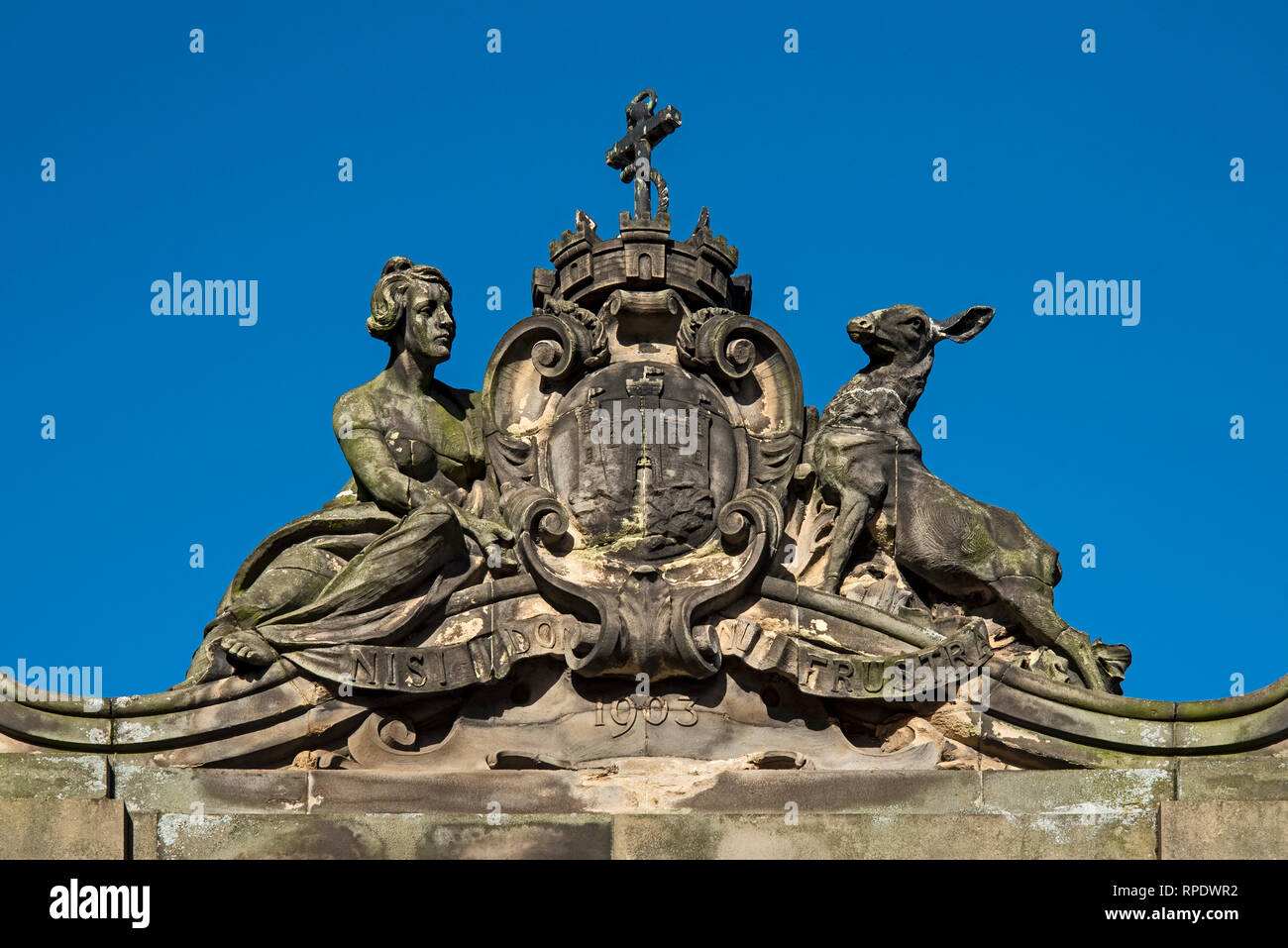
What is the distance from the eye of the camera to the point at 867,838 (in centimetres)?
2320

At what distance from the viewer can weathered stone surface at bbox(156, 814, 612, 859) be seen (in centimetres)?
2316

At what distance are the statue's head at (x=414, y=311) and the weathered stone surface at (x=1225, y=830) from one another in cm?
633

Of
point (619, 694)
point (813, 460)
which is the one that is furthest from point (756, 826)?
point (813, 460)

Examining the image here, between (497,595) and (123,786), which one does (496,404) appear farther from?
(123,786)

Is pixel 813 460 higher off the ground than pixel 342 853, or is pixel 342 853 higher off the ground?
pixel 813 460

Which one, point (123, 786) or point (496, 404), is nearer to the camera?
point (123, 786)

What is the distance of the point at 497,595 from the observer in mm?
24359

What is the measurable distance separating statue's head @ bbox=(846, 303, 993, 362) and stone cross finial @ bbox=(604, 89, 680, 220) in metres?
1.88

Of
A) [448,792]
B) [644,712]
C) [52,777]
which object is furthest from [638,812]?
[52,777]

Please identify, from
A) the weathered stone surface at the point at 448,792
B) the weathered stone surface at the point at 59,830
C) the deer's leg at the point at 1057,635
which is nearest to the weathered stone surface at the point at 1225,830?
the deer's leg at the point at 1057,635

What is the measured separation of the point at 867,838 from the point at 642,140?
6.11m

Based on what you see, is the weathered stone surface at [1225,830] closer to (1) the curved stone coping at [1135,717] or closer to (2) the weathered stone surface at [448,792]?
(1) the curved stone coping at [1135,717]
